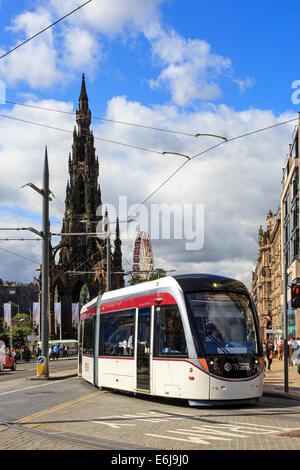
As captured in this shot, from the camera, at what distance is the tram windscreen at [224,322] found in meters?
15.3

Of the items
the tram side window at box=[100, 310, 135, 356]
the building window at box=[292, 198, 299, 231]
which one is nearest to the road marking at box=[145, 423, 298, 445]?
the tram side window at box=[100, 310, 135, 356]

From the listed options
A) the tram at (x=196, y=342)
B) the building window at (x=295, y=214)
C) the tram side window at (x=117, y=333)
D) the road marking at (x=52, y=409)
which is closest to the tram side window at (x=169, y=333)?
the tram at (x=196, y=342)

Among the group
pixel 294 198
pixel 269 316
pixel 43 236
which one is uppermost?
pixel 294 198

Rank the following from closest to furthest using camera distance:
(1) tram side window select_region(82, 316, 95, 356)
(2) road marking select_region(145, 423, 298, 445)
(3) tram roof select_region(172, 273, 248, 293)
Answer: (2) road marking select_region(145, 423, 298, 445) → (3) tram roof select_region(172, 273, 248, 293) → (1) tram side window select_region(82, 316, 95, 356)

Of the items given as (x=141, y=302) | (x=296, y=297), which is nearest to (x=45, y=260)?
(x=141, y=302)

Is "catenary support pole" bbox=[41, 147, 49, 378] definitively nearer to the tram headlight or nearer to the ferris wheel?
the tram headlight

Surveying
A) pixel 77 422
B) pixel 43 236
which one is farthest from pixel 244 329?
pixel 43 236

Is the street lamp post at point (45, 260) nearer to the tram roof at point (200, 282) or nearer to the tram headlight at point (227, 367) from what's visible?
the tram roof at point (200, 282)

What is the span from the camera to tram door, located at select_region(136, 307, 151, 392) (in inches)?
667

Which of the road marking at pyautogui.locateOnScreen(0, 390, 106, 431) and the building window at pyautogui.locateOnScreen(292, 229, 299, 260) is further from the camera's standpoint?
the building window at pyautogui.locateOnScreen(292, 229, 299, 260)
